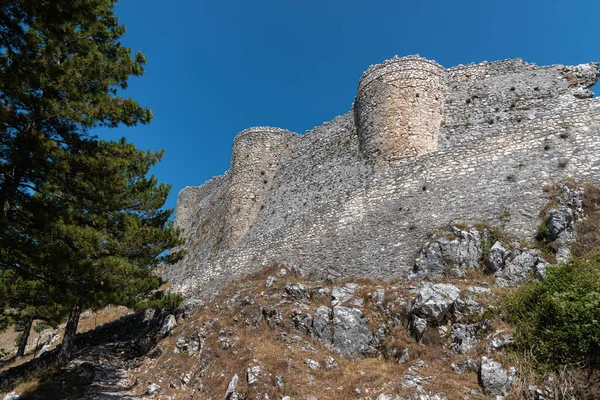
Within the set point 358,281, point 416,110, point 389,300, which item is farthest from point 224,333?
point 416,110

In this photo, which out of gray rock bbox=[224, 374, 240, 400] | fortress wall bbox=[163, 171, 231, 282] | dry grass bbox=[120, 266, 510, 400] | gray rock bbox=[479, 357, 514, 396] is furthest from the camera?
fortress wall bbox=[163, 171, 231, 282]

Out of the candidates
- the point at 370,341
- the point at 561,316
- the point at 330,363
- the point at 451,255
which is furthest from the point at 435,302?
the point at 330,363

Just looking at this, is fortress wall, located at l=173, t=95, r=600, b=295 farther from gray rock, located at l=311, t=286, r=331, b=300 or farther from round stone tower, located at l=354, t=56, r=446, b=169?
round stone tower, located at l=354, t=56, r=446, b=169

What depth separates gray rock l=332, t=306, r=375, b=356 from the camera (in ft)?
34.9

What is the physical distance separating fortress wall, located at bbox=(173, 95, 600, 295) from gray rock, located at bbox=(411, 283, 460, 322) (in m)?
2.35

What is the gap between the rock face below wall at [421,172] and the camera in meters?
13.5

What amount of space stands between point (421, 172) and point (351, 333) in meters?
7.70

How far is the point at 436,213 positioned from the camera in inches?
559

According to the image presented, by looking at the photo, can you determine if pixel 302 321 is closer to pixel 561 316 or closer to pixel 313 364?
pixel 313 364

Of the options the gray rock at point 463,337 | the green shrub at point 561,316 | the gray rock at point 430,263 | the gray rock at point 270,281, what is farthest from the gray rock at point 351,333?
the gray rock at point 270,281

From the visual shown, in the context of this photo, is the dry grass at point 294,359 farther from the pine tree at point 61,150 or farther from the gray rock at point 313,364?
the pine tree at point 61,150

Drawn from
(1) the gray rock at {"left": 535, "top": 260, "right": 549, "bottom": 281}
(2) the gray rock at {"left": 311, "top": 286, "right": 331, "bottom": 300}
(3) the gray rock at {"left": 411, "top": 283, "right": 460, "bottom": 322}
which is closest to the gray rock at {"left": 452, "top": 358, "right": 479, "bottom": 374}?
(3) the gray rock at {"left": 411, "top": 283, "right": 460, "bottom": 322}

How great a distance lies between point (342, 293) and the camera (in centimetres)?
1243

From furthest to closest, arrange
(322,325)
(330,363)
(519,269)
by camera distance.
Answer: (322,325)
(519,269)
(330,363)
